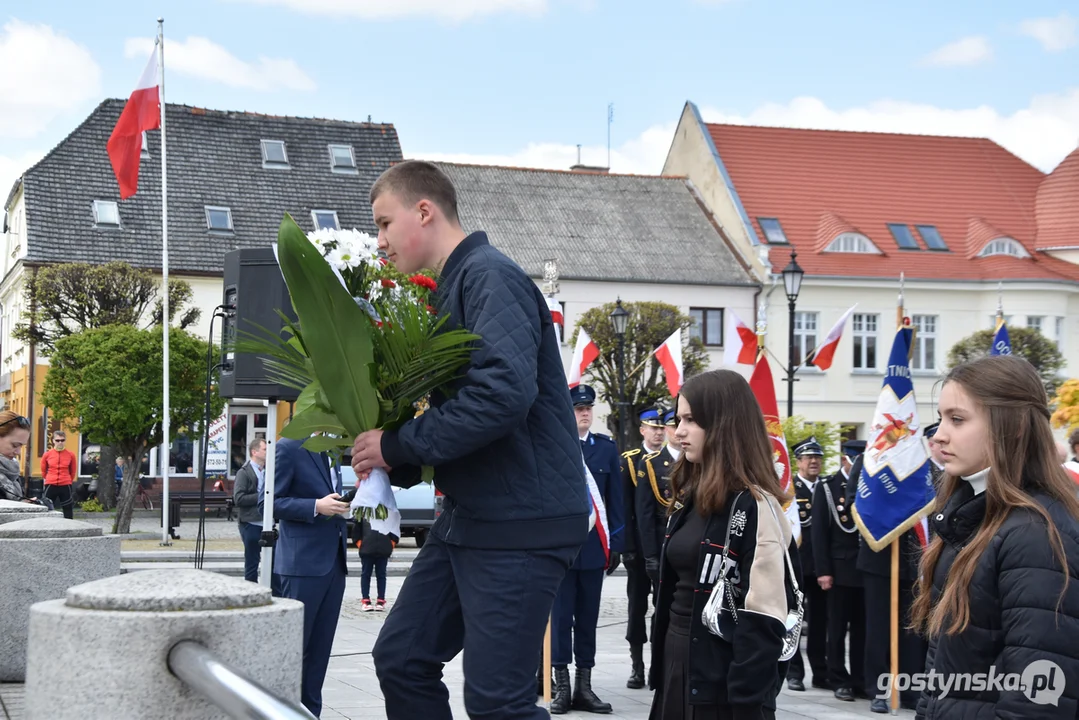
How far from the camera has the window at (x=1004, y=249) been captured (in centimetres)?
4641

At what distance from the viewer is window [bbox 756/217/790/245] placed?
45.9 meters

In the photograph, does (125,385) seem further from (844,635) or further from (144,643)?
(144,643)

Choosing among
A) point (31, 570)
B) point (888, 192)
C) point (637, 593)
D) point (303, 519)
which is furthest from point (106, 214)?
point (303, 519)

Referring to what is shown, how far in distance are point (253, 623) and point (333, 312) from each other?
1.33 metres

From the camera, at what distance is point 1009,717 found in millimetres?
3213

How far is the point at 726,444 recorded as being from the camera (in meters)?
5.07

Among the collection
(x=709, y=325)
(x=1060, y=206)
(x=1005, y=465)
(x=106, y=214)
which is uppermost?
(x=1060, y=206)

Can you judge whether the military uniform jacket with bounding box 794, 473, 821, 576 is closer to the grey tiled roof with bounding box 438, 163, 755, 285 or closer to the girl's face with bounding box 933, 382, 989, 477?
the girl's face with bounding box 933, 382, 989, 477

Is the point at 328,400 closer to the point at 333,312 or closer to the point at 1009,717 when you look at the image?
the point at 333,312

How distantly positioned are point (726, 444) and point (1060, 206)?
48.0 metres

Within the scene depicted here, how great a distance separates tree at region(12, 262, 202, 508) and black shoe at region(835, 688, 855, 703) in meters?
27.2

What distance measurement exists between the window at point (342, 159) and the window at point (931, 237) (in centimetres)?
2017

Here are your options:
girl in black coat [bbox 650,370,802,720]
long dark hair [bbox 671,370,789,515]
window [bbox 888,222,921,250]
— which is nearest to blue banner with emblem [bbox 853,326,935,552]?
girl in black coat [bbox 650,370,802,720]

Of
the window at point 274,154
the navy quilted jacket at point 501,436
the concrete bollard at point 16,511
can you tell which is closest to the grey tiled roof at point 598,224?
the window at point 274,154
